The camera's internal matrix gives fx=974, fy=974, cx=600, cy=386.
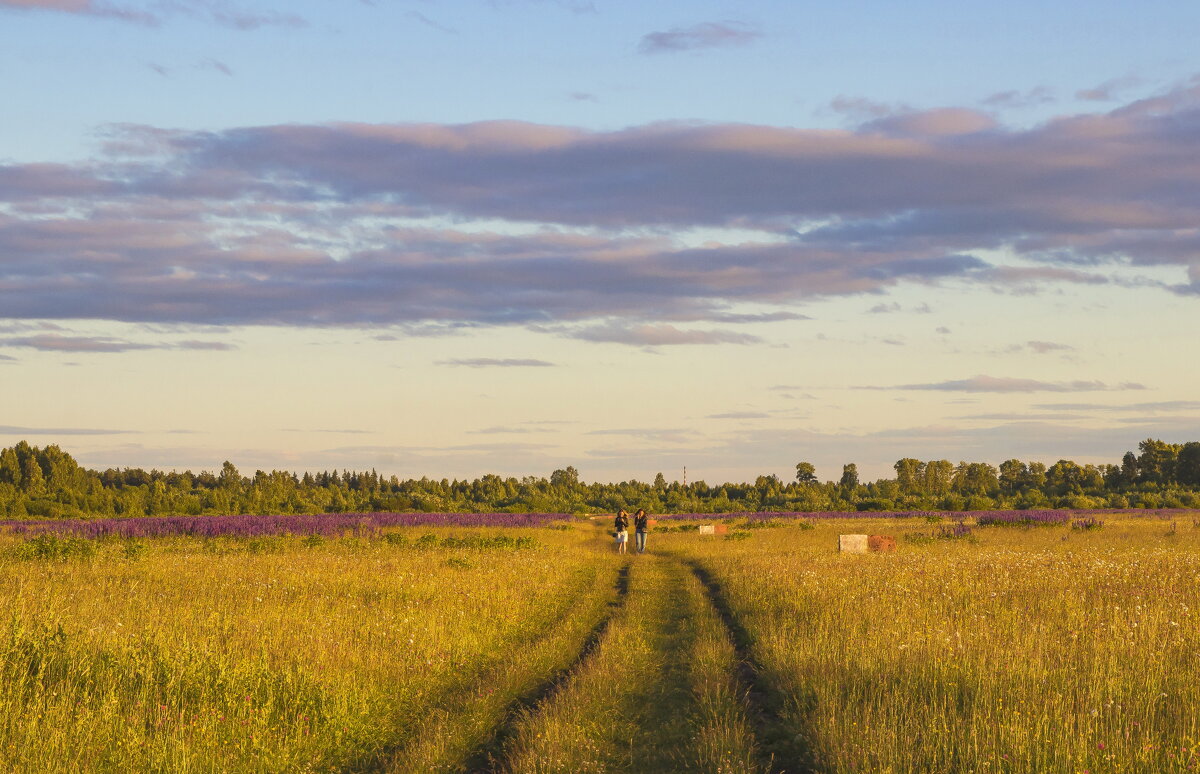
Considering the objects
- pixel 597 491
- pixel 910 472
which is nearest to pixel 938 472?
pixel 910 472

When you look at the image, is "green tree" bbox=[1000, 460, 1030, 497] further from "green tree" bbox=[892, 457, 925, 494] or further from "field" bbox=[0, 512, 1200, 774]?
"field" bbox=[0, 512, 1200, 774]

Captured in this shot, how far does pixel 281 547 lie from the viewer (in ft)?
107

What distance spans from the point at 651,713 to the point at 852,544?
22.1 meters

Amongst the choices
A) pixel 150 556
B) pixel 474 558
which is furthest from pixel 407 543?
pixel 150 556

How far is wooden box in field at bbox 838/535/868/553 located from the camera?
30.8m

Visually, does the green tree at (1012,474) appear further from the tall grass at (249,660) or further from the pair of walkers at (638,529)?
the tall grass at (249,660)

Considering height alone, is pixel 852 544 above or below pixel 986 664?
below

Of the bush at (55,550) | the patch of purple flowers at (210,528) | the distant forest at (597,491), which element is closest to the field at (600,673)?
the bush at (55,550)

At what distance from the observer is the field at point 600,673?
26.9 feet

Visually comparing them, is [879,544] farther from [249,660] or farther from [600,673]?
[249,660]

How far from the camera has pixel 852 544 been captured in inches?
1224

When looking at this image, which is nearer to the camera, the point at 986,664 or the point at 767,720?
the point at 767,720

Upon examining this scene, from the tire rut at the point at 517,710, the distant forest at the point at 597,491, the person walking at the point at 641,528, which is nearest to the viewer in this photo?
the tire rut at the point at 517,710

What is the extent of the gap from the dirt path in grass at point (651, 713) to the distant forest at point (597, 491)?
5949 centimetres
